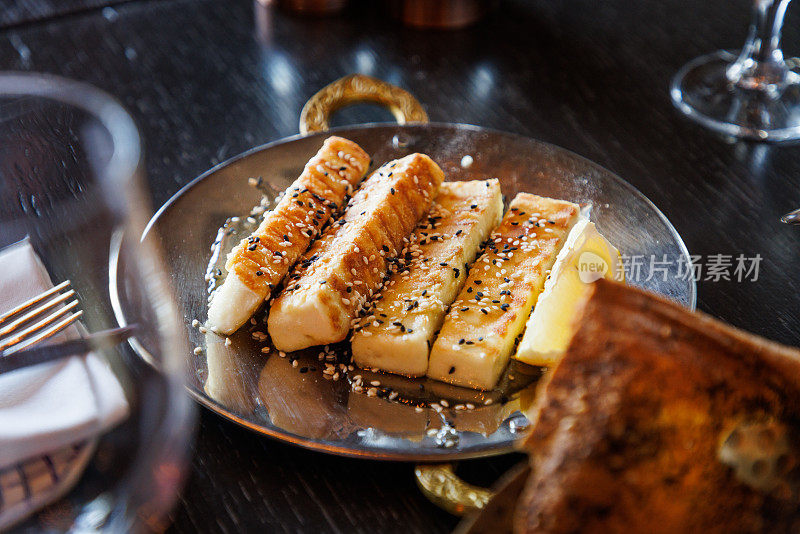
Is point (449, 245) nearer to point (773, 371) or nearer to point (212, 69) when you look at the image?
point (773, 371)

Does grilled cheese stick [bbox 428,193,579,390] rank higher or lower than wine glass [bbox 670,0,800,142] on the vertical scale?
higher

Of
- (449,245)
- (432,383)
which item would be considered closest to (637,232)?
(449,245)

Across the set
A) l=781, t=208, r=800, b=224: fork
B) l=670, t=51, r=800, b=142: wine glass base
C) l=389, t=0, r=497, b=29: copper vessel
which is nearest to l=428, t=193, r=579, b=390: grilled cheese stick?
l=781, t=208, r=800, b=224: fork

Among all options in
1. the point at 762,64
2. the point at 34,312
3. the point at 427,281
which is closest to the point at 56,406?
the point at 34,312

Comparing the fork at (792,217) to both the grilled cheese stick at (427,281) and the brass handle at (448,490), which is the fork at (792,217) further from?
the brass handle at (448,490)

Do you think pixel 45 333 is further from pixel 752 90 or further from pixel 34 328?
pixel 752 90

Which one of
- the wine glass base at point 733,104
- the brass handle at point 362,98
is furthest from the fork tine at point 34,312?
the wine glass base at point 733,104

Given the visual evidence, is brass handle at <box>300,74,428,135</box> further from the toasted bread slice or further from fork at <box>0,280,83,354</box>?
the toasted bread slice
